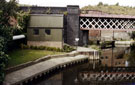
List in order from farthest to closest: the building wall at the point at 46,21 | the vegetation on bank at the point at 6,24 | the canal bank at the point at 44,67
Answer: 1. the building wall at the point at 46,21
2. the canal bank at the point at 44,67
3. the vegetation on bank at the point at 6,24

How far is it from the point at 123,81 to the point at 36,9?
24.1 m

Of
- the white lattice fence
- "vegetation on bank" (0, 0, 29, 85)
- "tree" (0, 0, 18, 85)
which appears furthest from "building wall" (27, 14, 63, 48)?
"tree" (0, 0, 18, 85)

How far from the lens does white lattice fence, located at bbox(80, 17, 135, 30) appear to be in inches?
1599

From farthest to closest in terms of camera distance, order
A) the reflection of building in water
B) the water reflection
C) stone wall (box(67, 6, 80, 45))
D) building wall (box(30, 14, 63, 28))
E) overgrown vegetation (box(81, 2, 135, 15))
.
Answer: overgrown vegetation (box(81, 2, 135, 15)), stone wall (box(67, 6, 80, 45)), building wall (box(30, 14, 63, 28)), the reflection of building in water, the water reflection

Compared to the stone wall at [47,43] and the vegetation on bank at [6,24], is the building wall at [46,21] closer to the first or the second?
the vegetation on bank at [6,24]

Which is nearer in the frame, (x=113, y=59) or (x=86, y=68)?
(x=86, y=68)

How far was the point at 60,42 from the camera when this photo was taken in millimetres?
34125

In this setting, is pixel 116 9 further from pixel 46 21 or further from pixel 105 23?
pixel 46 21

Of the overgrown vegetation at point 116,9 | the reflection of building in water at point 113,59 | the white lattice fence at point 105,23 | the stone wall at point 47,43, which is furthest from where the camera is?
the overgrown vegetation at point 116,9

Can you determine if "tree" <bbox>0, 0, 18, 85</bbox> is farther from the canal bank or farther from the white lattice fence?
the white lattice fence

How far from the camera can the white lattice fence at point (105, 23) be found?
40.6 m

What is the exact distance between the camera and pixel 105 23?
4112cm

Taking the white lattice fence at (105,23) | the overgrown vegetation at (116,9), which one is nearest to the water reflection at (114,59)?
the white lattice fence at (105,23)

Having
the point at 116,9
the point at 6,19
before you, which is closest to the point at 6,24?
the point at 6,19
